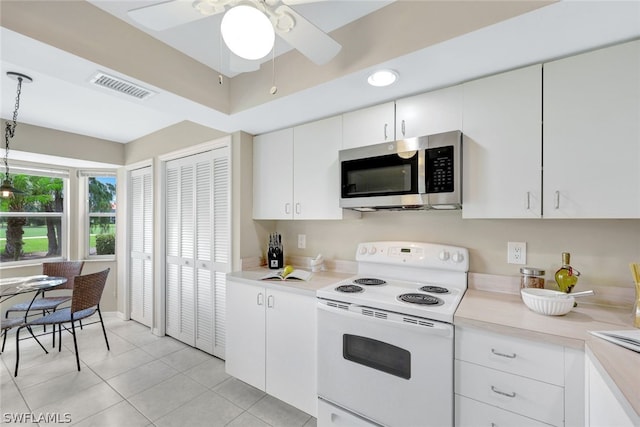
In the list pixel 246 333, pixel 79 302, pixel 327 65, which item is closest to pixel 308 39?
pixel 327 65

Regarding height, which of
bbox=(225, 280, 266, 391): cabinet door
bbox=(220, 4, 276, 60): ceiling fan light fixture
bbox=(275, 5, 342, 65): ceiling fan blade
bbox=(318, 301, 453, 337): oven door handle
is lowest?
bbox=(225, 280, 266, 391): cabinet door

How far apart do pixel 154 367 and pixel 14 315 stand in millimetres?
2436

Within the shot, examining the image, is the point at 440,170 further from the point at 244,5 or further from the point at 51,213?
the point at 51,213

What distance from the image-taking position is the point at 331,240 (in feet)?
7.97

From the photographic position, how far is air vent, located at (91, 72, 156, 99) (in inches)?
60.3

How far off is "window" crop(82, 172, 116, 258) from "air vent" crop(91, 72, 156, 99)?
10.0 ft

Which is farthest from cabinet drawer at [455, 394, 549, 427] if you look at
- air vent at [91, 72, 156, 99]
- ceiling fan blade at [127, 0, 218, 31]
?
air vent at [91, 72, 156, 99]

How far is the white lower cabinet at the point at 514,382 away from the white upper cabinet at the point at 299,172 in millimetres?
1173

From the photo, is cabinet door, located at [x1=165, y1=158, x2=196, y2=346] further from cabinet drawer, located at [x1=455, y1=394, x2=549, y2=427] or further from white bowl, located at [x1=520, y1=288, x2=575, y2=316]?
white bowl, located at [x1=520, y1=288, x2=575, y2=316]

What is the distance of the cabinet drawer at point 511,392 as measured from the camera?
1.11m

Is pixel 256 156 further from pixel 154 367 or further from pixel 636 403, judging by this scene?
pixel 636 403

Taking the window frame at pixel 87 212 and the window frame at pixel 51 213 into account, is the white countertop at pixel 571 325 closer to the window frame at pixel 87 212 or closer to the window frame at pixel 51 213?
the window frame at pixel 87 212

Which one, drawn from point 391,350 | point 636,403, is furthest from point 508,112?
point 391,350

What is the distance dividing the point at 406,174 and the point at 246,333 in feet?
5.59
